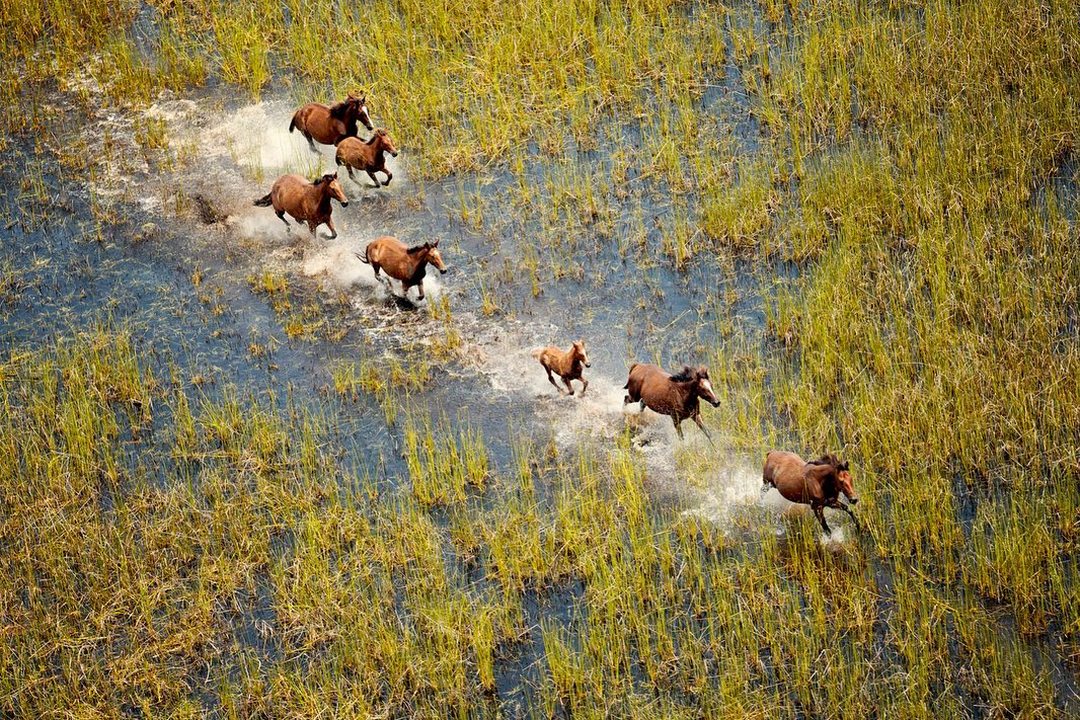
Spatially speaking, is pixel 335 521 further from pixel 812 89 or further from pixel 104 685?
pixel 812 89

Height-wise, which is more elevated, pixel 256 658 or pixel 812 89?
pixel 812 89

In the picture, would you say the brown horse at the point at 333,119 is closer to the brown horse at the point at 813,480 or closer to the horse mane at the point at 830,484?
the brown horse at the point at 813,480

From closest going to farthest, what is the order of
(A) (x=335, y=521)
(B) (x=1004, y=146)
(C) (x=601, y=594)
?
(C) (x=601, y=594) < (A) (x=335, y=521) < (B) (x=1004, y=146)

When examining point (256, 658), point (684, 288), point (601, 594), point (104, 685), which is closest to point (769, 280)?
point (684, 288)

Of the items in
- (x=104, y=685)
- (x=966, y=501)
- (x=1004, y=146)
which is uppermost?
(x=1004, y=146)

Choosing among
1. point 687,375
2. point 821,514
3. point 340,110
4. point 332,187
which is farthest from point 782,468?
point 340,110

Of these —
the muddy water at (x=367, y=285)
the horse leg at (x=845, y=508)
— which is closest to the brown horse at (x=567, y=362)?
the muddy water at (x=367, y=285)

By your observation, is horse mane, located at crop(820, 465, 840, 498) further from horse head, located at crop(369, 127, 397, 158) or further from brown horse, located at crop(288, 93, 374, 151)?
brown horse, located at crop(288, 93, 374, 151)
